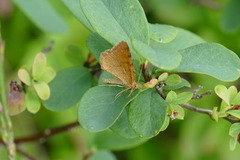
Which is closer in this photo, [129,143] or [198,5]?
[129,143]

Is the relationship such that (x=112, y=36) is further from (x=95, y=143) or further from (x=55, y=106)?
(x=95, y=143)

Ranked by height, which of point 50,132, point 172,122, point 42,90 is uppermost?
point 42,90

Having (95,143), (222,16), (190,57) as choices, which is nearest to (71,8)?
(190,57)

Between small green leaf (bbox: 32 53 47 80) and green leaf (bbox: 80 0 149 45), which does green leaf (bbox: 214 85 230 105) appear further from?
small green leaf (bbox: 32 53 47 80)

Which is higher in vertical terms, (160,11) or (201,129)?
(160,11)

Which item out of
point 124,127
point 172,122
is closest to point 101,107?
point 124,127

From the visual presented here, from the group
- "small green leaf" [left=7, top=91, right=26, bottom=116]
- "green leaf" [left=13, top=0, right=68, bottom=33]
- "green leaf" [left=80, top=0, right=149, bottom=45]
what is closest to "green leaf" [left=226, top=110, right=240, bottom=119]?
"green leaf" [left=80, top=0, right=149, bottom=45]

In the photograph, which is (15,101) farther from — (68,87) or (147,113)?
(147,113)

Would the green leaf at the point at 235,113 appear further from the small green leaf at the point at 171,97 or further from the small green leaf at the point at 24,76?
the small green leaf at the point at 24,76
